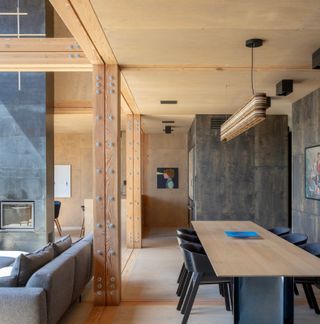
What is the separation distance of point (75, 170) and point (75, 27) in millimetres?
7496

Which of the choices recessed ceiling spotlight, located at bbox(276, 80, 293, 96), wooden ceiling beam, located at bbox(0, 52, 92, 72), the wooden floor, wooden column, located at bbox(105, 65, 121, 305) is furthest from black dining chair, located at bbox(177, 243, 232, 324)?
recessed ceiling spotlight, located at bbox(276, 80, 293, 96)

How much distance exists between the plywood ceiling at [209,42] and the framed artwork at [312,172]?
84 centimetres

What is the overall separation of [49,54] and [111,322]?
2.77m

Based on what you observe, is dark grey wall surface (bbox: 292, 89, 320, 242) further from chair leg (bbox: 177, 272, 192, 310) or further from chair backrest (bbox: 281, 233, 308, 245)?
chair leg (bbox: 177, 272, 192, 310)

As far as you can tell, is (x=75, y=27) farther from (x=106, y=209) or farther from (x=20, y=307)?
(x=20, y=307)

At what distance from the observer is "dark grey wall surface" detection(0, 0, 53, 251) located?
6.02m

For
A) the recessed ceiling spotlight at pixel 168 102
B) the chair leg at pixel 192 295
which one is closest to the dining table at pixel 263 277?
the chair leg at pixel 192 295

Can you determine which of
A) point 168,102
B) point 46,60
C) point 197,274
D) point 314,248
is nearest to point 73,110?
point 168,102

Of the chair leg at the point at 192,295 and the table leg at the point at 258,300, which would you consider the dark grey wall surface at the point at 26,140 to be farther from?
the table leg at the point at 258,300

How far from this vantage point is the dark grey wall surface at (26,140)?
6.02 meters

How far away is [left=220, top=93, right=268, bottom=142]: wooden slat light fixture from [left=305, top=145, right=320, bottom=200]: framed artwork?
46.9 inches

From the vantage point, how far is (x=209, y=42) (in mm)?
3201

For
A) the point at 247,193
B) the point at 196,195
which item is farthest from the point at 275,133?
the point at 196,195

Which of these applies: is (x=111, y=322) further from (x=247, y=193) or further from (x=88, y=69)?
(x=247, y=193)
